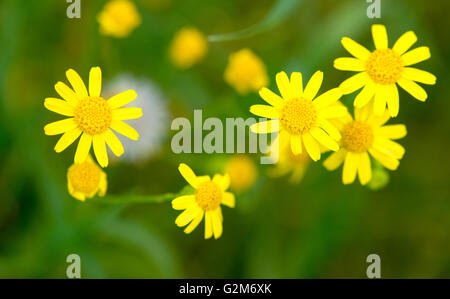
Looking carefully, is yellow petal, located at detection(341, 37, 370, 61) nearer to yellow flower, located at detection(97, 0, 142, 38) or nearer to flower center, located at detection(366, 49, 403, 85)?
flower center, located at detection(366, 49, 403, 85)

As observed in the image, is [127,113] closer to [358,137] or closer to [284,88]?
[284,88]

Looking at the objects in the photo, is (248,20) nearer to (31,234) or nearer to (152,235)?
(152,235)

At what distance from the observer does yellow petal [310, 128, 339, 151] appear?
5.18 feet

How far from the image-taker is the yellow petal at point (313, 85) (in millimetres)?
1608

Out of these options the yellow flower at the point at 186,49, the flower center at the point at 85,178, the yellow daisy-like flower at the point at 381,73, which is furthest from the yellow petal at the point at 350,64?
the yellow flower at the point at 186,49

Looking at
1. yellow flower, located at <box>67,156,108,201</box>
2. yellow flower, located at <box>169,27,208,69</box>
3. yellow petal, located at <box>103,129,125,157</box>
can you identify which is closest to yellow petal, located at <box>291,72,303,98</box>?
yellow petal, located at <box>103,129,125,157</box>

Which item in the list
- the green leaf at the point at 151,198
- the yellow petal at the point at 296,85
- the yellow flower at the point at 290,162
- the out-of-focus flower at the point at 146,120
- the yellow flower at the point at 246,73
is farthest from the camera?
the out-of-focus flower at the point at 146,120

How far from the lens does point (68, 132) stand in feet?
5.31

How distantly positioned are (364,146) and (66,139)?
→ 105cm

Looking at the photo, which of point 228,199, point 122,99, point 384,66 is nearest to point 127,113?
point 122,99

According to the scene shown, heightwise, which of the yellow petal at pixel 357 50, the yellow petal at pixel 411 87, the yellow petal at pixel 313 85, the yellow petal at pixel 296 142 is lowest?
the yellow petal at pixel 296 142

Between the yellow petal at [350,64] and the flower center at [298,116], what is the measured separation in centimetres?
17

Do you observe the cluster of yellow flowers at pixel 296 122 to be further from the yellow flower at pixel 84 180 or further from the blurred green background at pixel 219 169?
the blurred green background at pixel 219 169
